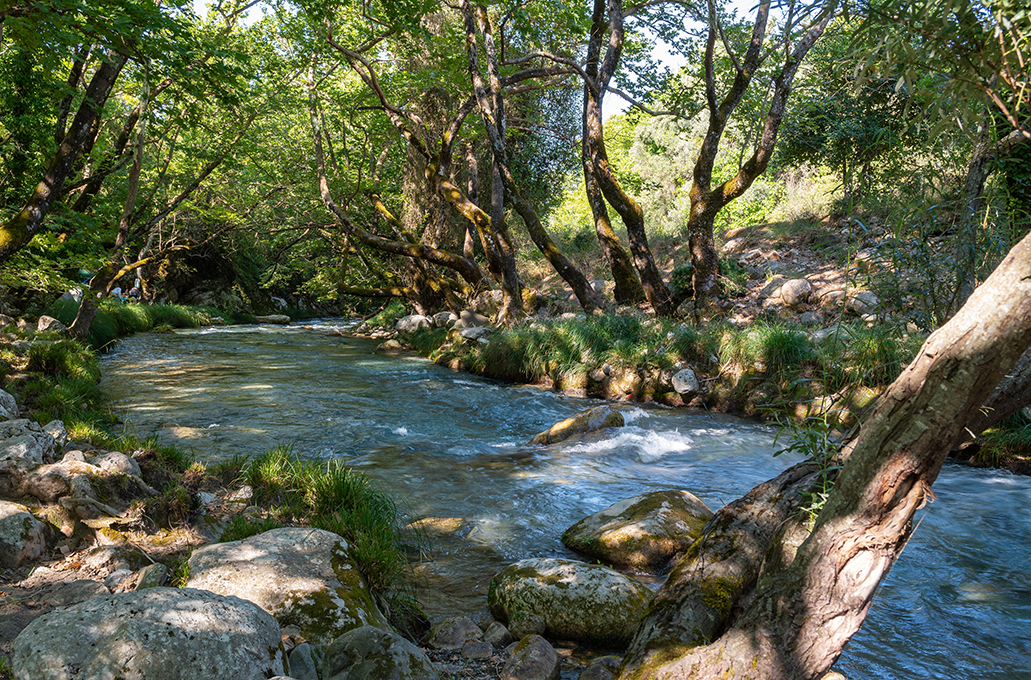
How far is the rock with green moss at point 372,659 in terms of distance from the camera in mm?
2318

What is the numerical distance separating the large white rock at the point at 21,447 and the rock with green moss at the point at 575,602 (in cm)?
288

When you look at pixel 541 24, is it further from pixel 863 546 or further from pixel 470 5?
pixel 863 546

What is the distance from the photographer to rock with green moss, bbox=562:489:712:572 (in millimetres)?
4172

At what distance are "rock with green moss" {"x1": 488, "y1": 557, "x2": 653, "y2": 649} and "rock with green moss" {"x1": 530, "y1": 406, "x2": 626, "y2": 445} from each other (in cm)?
366

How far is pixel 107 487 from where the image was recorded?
12.4 ft

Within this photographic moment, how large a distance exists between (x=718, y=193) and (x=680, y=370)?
3.66 meters

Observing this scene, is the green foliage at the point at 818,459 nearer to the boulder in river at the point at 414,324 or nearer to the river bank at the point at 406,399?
the river bank at the point at 406,399

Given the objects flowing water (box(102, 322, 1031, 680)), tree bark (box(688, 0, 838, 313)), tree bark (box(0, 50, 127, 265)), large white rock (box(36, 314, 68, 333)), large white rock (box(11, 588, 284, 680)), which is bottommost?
flowing water (box(102, 322, 1031, 680))

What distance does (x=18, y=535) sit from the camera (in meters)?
3.09

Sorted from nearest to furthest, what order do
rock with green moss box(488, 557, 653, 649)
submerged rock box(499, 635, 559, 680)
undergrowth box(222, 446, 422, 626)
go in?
submerged rock box(499, 635, 559, 680) < rock with green moss box(488, 557, 653, 649) < undergrowth box(222, 446, 422, 626)

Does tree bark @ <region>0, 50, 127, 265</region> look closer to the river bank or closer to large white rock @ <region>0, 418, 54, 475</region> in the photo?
the river bank

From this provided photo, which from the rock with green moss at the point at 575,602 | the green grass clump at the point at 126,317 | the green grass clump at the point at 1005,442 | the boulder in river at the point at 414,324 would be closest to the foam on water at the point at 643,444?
the green grass clump at the point at 1005,442

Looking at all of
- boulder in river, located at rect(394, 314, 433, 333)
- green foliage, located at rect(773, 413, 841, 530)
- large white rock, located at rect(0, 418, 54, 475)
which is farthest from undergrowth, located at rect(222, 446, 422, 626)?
boulder in river, located at rect(394, 314, 433, 333)

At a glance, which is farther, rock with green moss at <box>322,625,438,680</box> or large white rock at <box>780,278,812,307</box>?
large white rock at <box>780,278,812,307</box>
